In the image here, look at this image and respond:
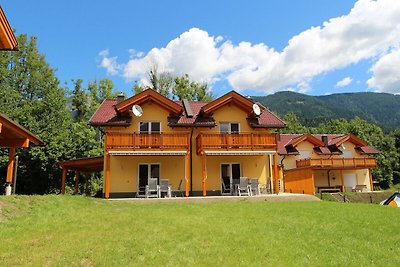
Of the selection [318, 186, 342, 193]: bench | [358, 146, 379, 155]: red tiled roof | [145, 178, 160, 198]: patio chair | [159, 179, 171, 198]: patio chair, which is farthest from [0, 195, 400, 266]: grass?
[358, 146, 379, 155]: red tiled roof

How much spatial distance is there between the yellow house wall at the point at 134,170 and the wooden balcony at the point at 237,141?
191 centimetres

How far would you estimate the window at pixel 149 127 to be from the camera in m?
21.4

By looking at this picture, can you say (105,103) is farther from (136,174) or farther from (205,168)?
(205,168)

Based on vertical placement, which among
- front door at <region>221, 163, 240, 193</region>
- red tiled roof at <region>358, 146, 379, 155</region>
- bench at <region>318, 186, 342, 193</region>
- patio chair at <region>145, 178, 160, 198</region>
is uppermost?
red tiled roof at <region>358, 146, 379, 155</region>

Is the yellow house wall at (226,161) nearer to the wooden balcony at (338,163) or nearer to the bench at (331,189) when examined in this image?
→ the wooden balcony at (338,163)

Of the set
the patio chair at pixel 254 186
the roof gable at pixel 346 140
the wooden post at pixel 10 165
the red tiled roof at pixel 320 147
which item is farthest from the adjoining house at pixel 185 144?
the roof gable at pixel 346 140

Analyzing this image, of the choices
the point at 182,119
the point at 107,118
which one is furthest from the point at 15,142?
the point at 182,119

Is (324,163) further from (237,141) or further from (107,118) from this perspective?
(107,118)

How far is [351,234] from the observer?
31.3ft

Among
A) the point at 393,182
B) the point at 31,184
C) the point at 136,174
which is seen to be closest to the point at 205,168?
the point at 136,174

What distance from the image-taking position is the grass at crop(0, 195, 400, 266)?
284 inches

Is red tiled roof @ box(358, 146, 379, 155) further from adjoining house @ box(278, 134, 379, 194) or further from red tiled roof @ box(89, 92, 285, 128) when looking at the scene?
red tiled roof @ box(89, 92, 285, 128)

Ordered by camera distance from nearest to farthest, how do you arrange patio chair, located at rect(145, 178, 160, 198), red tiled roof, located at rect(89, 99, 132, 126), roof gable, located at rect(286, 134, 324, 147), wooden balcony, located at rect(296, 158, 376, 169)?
patio chair, located at rect(145, 178, 160, 198), red tiled roof, located at rect(89, 99, 132, 126), wooden balcony, located at rect(296, 158, 376, 169), roof gable, located at rect(286, 134, 324, 147)

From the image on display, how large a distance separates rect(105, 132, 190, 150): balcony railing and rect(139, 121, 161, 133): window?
65.5 inches
